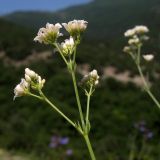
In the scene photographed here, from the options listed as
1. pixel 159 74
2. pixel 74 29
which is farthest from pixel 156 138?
pixel 159 74

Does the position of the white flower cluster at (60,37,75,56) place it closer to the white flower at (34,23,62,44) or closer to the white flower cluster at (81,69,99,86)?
the white flower at (34,23,62,44)

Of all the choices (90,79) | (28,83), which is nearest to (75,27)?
(90,79)

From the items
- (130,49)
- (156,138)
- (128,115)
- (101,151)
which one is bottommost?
(128,115)

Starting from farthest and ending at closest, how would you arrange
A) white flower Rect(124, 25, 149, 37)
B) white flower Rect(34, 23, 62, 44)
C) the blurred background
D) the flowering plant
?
the blurred background < white flower Rect(124, 25, 149, 37) < white flower Rect(34, 23, 62, 44) < the flowering plant

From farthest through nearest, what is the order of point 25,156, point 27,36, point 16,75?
point 27,36, point 16,75, point 25,156

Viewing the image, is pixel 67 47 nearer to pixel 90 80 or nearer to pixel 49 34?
pixel 49 34

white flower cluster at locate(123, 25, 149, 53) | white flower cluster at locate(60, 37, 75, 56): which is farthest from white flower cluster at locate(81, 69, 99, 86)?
white flower cluster at locate(123, 25, 149, 53)

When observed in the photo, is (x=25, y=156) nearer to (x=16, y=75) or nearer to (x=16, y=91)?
(x=16, y=91)
